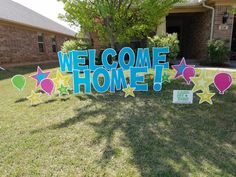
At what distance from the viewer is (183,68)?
18.9 feet

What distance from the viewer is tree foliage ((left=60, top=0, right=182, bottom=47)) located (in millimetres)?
6695

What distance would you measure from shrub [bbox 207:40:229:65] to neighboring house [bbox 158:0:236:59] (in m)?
0.85

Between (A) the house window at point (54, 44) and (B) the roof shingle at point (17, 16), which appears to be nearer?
(B) the roof shingle at point (17, 16)

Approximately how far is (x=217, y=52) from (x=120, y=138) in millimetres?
8080

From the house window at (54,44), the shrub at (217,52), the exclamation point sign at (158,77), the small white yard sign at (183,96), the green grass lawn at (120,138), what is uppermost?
the house window at (54,44)

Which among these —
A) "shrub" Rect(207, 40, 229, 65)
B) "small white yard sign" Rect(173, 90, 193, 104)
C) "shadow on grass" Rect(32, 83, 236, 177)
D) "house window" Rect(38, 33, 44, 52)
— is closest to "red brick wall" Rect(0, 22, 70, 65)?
"house window" Rect(38, 33, 44, 52)

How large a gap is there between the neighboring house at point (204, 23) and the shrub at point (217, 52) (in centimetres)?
85

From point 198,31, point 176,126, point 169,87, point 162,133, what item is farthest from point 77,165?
point 198,31

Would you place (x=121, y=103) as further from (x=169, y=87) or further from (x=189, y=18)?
(x=189, y=18)

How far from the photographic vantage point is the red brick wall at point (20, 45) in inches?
488

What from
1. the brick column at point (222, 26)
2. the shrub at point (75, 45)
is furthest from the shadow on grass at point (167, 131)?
the brick column at point (222, 26)

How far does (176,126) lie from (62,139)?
198 centimetres

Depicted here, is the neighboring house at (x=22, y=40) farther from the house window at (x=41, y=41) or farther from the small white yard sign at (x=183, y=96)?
the small white yard sign at (x=183, y=96)

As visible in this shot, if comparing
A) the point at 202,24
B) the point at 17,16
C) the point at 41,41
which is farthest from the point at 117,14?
the point at 41,41
